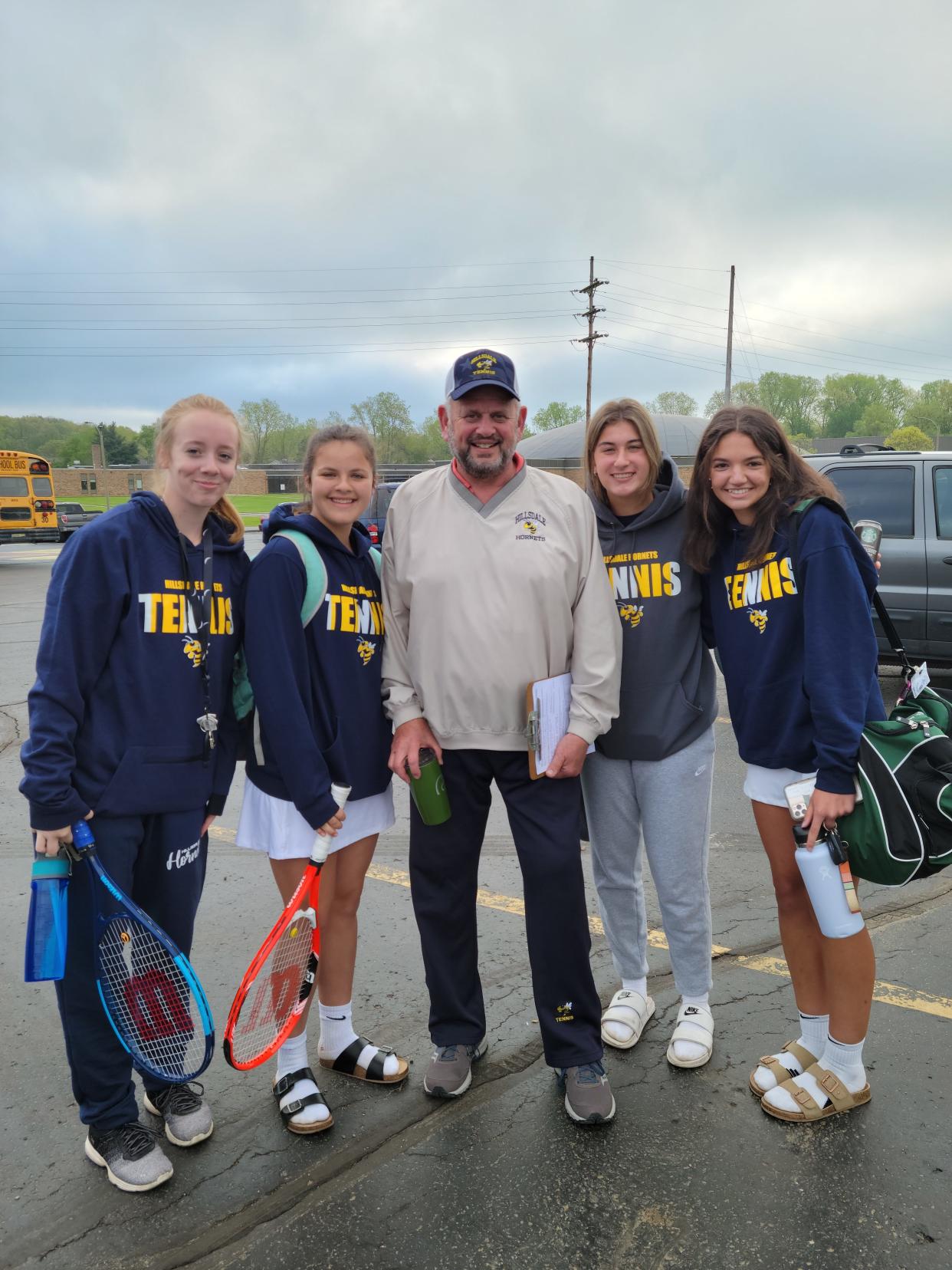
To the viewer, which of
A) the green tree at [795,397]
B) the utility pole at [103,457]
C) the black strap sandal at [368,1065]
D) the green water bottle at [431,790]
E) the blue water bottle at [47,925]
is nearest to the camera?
the blue water bottle at [47,925]

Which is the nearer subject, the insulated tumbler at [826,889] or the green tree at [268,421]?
the insulated tumbler at [826,889]

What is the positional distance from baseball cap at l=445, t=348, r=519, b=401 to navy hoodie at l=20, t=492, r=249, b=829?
Answer: 0.96m

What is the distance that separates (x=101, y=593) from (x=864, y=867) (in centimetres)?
227

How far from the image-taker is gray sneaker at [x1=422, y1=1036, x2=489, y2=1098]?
2.89 m

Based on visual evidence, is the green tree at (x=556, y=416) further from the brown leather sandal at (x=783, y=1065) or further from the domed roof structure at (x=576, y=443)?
the brown leather sandal at (x=783, y=1065)

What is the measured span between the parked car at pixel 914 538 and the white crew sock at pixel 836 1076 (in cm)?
503

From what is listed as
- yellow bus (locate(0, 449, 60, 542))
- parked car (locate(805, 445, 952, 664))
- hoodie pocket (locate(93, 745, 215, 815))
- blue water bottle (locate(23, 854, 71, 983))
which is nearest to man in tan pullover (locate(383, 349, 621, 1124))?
hoodie pocket (locate(93, 745, 215, 815))

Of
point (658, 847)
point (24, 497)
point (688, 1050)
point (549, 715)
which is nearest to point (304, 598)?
point (549, 715)

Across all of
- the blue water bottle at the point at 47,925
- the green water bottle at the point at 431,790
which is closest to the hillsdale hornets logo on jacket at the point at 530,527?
the green water bottle at the point at 431,790

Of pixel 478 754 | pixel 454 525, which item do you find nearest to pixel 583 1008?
pixel 478 754

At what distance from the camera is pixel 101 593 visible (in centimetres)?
245

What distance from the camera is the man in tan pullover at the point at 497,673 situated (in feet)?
9.17

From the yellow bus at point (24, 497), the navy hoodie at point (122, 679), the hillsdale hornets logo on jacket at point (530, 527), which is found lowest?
the navy hoodie at point (122, 679)

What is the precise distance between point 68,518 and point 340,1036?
1390 inches
